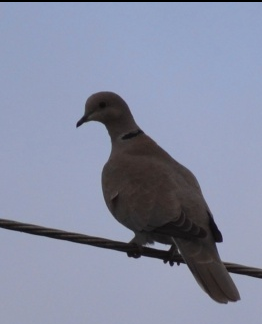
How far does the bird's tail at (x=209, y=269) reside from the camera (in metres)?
4.63

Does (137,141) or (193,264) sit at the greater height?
(137,141)

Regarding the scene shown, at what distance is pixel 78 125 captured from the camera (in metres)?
6.50

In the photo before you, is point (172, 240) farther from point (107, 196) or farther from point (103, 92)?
point (103, 92)

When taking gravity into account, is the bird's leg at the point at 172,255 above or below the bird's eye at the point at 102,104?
below

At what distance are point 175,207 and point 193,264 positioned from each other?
15.0 inches

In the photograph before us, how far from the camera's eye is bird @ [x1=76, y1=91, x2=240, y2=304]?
486cm

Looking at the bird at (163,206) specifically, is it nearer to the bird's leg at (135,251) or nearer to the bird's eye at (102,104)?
the bird's leg at (135,251)

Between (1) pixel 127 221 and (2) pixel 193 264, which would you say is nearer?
(2) pixel 193 264

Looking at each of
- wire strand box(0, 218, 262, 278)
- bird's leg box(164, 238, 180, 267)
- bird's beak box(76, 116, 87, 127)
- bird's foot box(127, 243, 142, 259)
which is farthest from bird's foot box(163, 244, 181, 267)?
bird's beak box(76, 116, 87, 127)

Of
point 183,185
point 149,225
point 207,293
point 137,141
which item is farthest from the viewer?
point 137,141

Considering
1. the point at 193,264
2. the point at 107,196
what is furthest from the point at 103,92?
the point at 193,264

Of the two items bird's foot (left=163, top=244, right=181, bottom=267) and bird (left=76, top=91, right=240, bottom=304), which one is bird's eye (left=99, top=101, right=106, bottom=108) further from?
bird's foot (left=163, top=244, right=181, bottom=267)

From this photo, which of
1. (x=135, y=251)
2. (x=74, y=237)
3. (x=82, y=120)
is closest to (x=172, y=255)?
(x=135, y=251)

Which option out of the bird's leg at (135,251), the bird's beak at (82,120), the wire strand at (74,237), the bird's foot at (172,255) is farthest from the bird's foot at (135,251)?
the bird's beak at (82,120)
